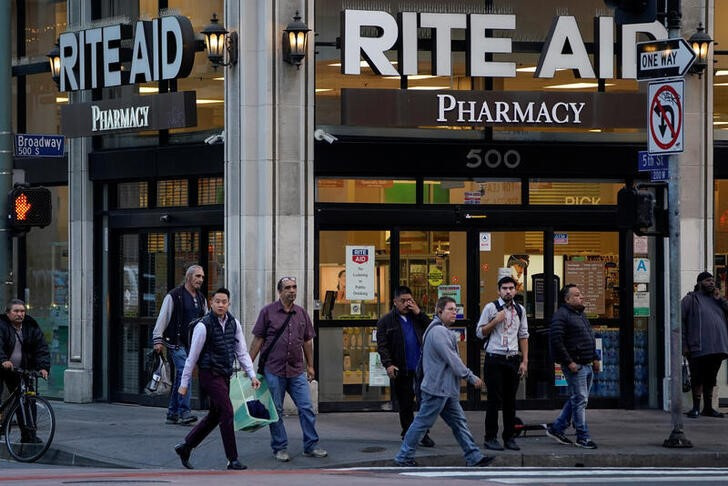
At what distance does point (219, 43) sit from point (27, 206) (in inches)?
132

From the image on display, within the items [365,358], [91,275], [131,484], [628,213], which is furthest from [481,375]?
[131,484]

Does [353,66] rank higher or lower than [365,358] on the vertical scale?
higher

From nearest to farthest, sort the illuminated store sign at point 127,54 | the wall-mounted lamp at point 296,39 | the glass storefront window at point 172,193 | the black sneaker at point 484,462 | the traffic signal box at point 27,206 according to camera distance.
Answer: the black sneaker at point 484,462 → the traffic signal box at point 27,206 → the wall-mounted lamp at point 296,39 → the illuminated store sign at point 127,54 → the glass storefront window at point 172,193

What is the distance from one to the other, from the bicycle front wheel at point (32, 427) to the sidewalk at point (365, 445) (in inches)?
10.9

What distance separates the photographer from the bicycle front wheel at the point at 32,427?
15.5 metres

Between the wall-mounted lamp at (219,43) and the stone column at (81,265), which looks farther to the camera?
the stone column at (81,265)

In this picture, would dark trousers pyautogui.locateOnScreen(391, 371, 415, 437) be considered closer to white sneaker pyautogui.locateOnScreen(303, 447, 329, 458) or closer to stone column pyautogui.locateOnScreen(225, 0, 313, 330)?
white sneaker pyautogui.locateOnScreen(303, 447, 329, 458)

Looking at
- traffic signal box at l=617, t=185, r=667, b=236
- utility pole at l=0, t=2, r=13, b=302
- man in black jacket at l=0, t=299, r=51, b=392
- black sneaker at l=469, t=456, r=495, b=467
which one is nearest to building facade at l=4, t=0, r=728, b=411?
utility pole at l=0, t=2, r=13, b=302

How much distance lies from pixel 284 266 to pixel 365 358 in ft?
5.88

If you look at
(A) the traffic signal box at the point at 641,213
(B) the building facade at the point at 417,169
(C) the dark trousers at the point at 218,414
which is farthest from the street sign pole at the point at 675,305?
(C) the dark trousers at the point at 218,414

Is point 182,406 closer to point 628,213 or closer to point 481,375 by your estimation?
point 481,375

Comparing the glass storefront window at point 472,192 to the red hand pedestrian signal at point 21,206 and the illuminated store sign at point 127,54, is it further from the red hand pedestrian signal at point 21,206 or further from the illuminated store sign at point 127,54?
the red hand pedestrian signal at point 21,206

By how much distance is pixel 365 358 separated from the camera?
19250 millimetres

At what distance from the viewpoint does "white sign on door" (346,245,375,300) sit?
62.8ft
